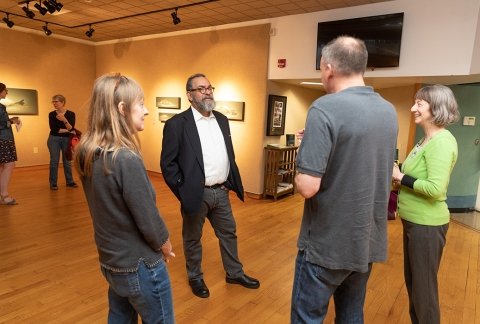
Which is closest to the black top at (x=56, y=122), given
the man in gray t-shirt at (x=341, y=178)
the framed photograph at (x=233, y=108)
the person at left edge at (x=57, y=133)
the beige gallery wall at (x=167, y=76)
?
the person at left edge at (x=57, y=133)

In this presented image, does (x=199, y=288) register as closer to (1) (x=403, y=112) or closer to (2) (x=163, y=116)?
(1) (x=403, y=112)

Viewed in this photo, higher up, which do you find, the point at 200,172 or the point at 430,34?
the point at 430,34

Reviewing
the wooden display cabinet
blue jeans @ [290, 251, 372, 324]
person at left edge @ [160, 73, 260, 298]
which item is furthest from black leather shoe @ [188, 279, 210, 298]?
the wooden display cabinet

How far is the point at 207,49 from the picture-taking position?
6.31 metres

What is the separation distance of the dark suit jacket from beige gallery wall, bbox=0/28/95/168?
5659mm

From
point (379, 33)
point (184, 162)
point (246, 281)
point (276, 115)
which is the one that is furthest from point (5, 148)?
point (379, 33)

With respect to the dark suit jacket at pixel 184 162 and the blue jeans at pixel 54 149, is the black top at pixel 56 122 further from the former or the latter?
the dark suit jacket at pixel 184 162

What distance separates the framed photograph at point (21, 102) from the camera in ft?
23.2

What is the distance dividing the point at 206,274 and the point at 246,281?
0.42 metres

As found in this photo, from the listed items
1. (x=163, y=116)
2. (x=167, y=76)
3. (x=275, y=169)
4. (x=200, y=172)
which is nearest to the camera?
(x=200, y=172)

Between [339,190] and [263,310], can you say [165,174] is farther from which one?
[339,190]

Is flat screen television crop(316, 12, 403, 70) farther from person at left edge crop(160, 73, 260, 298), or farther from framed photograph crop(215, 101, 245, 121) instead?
person at left edge crop(160, 73, 260, 298)

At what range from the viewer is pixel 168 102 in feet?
23.2

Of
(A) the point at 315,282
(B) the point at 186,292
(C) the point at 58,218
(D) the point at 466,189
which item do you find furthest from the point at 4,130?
(D) the point at 466,189
